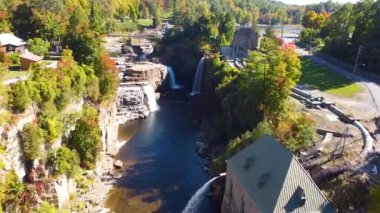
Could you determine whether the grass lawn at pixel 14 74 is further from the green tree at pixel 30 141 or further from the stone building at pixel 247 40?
the stone building at pixel 247 40

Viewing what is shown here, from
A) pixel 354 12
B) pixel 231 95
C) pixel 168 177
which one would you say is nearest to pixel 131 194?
pixel 168 177

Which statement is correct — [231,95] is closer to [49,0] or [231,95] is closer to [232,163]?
[232,163]

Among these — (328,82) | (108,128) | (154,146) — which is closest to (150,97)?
(154,146)

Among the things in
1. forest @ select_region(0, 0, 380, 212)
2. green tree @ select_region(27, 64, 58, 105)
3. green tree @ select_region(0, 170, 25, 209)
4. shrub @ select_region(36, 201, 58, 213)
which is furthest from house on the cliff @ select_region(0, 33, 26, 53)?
shrub @ select_region(36, 201, 58, 213)

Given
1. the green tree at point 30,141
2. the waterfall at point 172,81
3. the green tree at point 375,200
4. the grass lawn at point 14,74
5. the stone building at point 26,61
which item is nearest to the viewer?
the green tree at point 375,200

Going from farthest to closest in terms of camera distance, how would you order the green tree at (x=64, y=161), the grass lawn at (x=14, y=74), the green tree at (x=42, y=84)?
the grass lawn at (x=14, y=74)
the green tree at (x=64, y=161)
the green tree at (x=42, y=84)

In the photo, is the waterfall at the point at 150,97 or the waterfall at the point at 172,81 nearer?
the waterfall at the point at 150,97

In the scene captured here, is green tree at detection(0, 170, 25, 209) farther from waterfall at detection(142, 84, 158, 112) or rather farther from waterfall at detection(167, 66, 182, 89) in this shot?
waterfall at detection(167, 66, 182, 89)

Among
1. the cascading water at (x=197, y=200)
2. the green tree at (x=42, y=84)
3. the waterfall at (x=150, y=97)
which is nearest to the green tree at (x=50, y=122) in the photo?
the green tree at (x=42, y=84)
